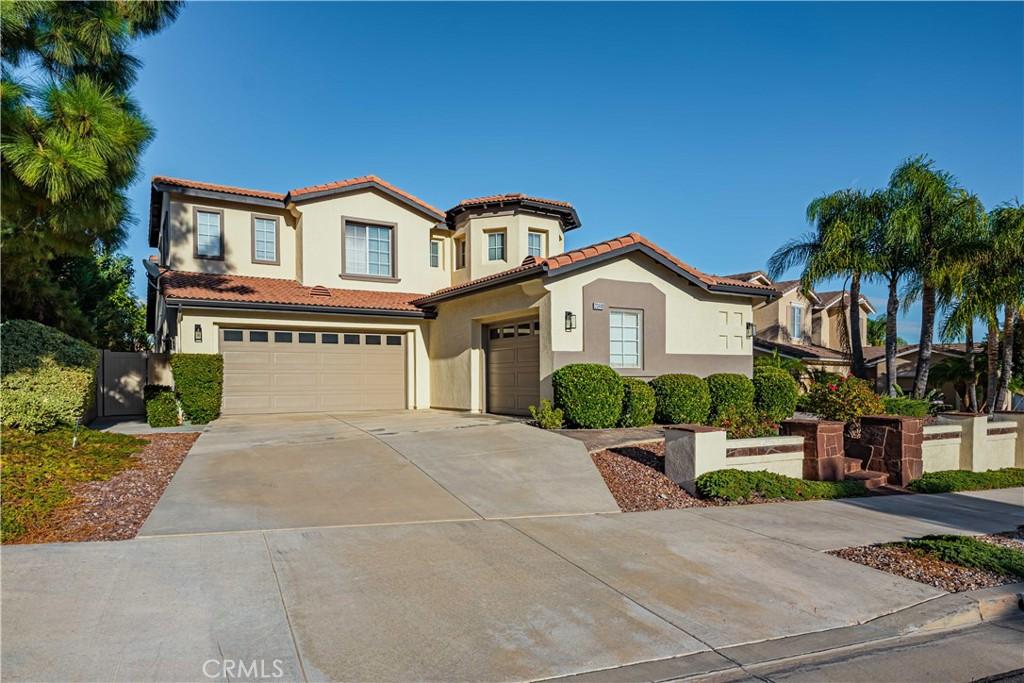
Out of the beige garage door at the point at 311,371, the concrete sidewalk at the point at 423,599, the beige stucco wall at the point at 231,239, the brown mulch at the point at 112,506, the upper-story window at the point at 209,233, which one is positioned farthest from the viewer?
the upper-story window at the point at 209,233

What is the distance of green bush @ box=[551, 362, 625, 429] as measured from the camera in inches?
504

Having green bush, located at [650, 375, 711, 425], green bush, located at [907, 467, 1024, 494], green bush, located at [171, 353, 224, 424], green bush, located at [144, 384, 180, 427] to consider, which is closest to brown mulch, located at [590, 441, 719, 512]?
green bush, located at [650, 375, 711, 425]

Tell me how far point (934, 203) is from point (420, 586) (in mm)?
21996

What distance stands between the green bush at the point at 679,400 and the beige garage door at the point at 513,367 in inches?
105

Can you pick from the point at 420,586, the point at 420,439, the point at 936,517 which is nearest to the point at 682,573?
the point at 420,586

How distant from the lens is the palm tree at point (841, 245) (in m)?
22.3

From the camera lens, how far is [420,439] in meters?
11.6

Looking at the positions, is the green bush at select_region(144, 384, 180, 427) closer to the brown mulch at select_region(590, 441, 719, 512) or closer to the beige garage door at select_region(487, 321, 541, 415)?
the beige garage door at select_region(487, 321, 541, 415)

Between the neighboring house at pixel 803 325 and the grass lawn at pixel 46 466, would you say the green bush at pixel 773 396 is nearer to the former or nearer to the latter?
the grass lawn at pixel 46 466

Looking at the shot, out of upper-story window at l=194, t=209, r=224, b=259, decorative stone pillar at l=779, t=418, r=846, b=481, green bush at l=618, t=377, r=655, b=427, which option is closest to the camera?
decorative stone pillar at l=779, t=418, r=846, b=481

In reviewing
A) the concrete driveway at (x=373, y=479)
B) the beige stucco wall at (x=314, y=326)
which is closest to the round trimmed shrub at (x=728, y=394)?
the concrete driveway at (x=373, y=479)

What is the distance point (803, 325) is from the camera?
33.8 m

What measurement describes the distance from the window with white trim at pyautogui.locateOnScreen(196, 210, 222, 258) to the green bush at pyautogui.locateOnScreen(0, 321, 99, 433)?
811 centimetres

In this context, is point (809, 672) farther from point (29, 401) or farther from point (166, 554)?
point (29, 401)
